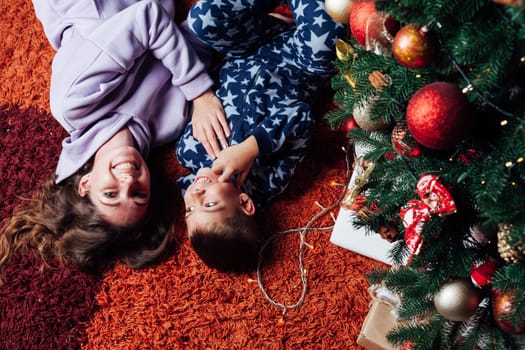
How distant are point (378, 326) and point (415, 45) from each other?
713 mm

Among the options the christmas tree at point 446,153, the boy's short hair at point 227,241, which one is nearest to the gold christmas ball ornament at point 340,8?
the christmas tree at point 446,153

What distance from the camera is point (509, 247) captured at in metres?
0.61

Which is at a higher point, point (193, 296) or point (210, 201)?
point (210, 201)

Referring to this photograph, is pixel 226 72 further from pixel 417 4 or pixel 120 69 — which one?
pixel 417 4

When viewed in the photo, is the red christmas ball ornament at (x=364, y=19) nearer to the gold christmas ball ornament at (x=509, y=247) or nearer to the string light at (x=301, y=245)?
the gold christmas ball ornament at (x=509, y=247)

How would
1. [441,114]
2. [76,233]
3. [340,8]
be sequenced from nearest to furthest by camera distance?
[441,114], [340,8], [76,233]

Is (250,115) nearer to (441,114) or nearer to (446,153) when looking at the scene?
(446,153)

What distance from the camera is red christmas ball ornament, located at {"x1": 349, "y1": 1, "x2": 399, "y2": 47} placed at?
0.67 metres

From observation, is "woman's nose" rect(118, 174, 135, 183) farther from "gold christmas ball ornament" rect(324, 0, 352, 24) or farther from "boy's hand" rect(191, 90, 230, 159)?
"gold christmas ball ornament" rect(324, 0, 352, 24)

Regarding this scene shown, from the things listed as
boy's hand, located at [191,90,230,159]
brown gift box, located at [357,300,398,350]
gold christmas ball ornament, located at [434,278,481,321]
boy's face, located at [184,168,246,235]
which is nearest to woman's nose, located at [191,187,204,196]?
boy's face, located at [184,168,246,235]

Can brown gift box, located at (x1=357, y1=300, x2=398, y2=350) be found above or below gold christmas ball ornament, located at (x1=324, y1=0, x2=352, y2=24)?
below

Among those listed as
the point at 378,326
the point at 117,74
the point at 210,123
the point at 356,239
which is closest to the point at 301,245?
the point at 356,239

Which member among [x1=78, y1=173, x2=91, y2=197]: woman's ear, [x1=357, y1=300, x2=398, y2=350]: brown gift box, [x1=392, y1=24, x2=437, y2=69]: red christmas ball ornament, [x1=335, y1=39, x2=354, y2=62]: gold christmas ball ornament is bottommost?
[x1=357, y1=300, x2=398, y2=350]: brown gift box

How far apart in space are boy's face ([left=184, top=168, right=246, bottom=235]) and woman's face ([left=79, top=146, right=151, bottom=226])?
120 millimetres
